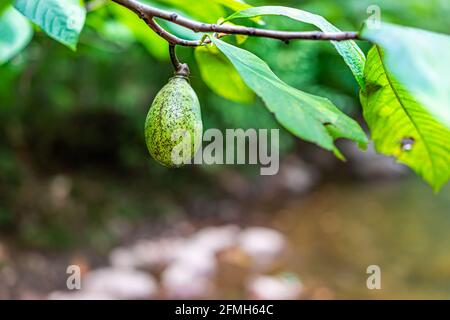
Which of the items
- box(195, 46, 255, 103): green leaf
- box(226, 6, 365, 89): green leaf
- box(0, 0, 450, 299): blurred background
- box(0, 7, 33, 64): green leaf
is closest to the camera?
box(226, 6, 365, 89): green leaf

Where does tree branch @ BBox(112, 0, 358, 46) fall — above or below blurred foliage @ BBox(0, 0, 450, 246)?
below

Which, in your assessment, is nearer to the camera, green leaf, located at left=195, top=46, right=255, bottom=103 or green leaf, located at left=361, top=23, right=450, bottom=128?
green leaf, located at left=361, top=23, right=450, bottom=128

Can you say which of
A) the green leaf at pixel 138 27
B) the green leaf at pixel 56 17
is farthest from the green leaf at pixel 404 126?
the green leaf at pixel 138 27

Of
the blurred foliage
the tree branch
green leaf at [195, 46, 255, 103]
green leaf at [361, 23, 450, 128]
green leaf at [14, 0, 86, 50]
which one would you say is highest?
the blurred foliage

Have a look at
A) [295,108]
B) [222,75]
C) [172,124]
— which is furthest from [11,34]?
[295,108]

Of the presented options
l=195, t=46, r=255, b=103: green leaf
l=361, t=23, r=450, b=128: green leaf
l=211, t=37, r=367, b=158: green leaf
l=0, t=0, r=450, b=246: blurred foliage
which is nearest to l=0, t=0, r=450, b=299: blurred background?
l=0, t=0, r=450, b=246: blurred foliage

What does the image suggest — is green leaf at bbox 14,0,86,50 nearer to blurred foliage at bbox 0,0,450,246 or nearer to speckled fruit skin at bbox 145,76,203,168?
speckled fruit skin at bbox 145,76,203,168

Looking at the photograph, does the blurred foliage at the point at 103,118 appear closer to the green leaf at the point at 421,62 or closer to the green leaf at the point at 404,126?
the green leaf at the point at 404,126
